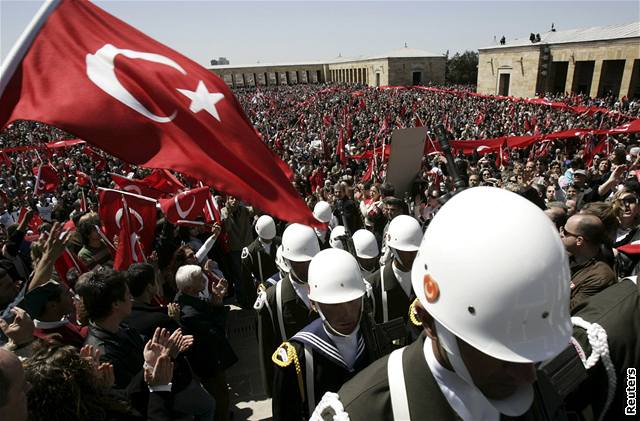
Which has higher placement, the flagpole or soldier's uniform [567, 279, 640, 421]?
the flagpole

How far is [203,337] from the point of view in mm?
3533

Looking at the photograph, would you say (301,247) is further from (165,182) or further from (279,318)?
(165,182)

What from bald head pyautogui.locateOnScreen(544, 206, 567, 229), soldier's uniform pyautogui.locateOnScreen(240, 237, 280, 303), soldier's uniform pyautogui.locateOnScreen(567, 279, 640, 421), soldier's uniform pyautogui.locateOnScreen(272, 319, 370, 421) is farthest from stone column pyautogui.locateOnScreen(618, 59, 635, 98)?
soldier's uniform pyautogui.locateOnScreen(272, 319, 370, 421)

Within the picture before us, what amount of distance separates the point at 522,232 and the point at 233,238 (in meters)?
6.42

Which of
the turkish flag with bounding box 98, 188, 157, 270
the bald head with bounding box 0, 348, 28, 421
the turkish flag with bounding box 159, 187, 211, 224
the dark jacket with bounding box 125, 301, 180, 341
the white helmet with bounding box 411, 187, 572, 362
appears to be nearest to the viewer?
the white helmet with bounding box 411, 187, 572, 362

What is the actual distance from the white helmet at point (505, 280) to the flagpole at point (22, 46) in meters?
2.30

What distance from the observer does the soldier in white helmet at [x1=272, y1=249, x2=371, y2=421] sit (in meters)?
2.45

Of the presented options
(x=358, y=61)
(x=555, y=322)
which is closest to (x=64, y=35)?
(x=555, y=322)

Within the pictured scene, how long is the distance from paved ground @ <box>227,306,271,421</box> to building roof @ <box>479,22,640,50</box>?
4228 cm

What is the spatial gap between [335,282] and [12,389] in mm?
1658

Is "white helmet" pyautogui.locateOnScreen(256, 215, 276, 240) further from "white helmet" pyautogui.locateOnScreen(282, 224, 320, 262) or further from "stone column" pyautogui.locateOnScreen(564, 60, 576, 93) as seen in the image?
"stone column" pyautogui.locateOnScreen(564, 60, 576, 93)

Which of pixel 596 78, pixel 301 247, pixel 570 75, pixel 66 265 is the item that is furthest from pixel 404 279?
pixel 570 75

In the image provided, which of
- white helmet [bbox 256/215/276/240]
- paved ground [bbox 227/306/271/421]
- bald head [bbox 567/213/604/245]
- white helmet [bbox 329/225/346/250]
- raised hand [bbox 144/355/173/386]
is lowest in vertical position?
paved ground [bbox 227/306/271/421]

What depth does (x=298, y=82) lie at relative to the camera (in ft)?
362
